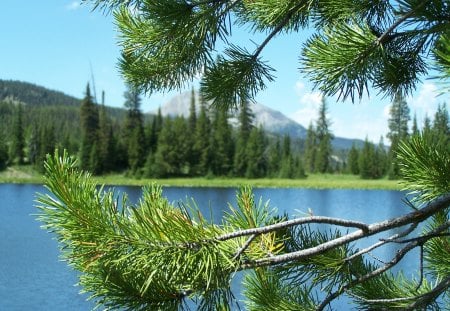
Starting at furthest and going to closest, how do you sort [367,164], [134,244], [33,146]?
[33,146] < [367,164] < [134,244]

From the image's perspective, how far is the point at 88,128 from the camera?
76.1 m

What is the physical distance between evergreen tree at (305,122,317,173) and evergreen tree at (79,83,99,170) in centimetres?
3795

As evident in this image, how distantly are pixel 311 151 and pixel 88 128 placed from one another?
39695 mm

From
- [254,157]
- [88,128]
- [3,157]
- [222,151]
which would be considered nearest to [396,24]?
[254,157]

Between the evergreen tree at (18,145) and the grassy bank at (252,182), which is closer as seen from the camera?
the grassy bank at (252,182)

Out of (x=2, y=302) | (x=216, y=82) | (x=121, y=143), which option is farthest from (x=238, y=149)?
(x=216, y=82)

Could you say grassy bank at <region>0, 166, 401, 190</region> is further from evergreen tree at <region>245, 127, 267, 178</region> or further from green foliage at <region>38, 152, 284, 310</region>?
green foliage at <region>38, 152, 284, 310</region>

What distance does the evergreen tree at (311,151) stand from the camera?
93.6 meters

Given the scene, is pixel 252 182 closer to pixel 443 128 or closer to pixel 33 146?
pixel 33 146

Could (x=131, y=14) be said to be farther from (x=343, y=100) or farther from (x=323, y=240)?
(x=323, y=240)

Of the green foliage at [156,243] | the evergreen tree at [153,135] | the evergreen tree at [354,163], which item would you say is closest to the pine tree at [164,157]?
the evergreen tree at [153,135]

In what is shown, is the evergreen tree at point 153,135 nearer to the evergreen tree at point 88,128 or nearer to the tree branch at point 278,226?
the evergreen tree at point 88,128

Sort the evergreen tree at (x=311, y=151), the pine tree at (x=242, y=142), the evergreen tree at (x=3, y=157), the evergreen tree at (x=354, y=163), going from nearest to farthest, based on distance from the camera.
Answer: the pine tree at (x=242, y=142)
the evergreen tree at (x=3, y=157)
the evergreen tree at (x=354, y=163)
the evergreen tree at (x=311, y=151)

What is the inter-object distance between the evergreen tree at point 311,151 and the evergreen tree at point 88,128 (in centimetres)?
3795
